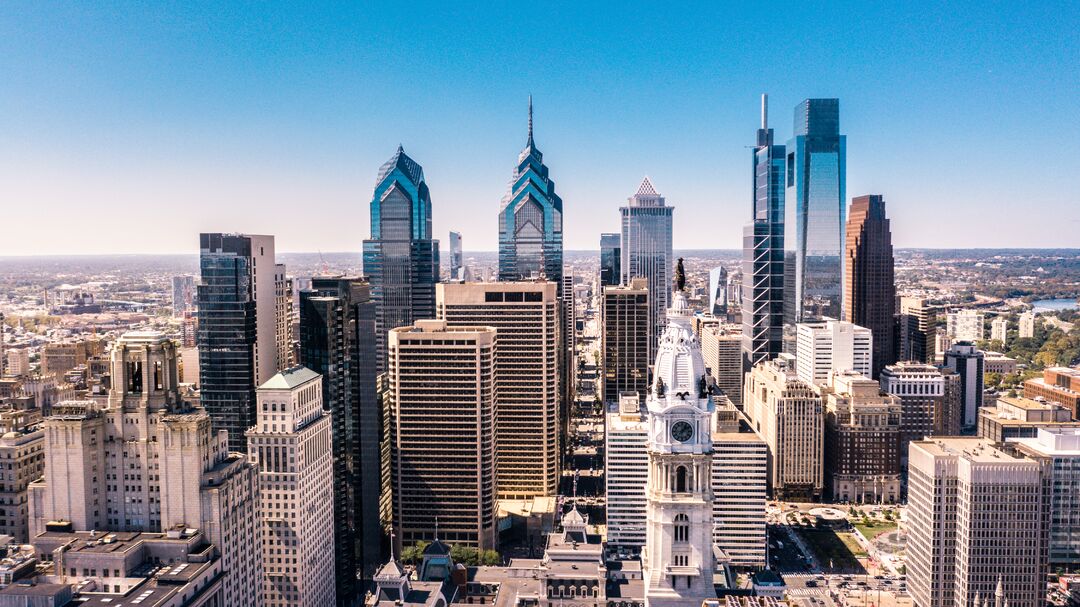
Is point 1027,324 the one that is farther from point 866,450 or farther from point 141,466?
point 141,466

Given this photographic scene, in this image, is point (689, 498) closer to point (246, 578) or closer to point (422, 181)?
point (246, 578)

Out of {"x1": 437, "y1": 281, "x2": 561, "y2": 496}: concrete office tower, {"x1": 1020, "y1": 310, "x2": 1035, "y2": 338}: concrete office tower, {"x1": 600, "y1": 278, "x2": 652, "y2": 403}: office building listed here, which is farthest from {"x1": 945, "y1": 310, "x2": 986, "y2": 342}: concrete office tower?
{"x1": 437, "y1": 281, "x2": 561, "y2": 496}: concrete office tower

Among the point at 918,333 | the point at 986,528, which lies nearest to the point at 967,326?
the point at 918,333

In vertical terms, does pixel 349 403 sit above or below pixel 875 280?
below

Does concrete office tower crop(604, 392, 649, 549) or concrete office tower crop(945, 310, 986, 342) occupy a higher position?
concrete office tower crop(945, 310, 986, 342)

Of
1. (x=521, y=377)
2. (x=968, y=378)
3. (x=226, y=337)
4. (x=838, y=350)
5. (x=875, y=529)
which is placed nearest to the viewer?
(x=226, y=337)

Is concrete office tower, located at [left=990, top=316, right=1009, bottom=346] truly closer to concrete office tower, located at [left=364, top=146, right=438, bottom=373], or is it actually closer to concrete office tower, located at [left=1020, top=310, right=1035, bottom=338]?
concrete office tower, located at [left=1020, top=310, right=1035, bottom=338]
